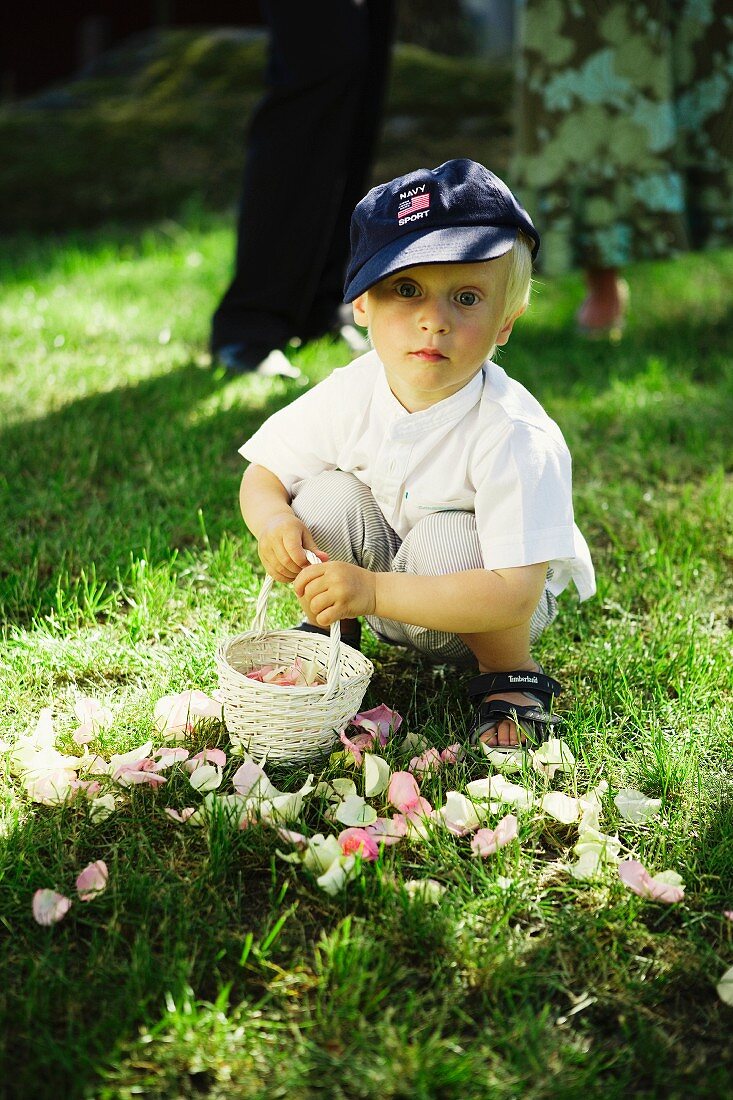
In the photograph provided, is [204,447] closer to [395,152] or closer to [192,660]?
[192,660]

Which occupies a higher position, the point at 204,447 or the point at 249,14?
the point at 249,14

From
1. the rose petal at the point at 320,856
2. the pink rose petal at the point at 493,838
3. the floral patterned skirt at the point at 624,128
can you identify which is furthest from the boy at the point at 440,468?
the floral patterned skirt at the point at 624,128

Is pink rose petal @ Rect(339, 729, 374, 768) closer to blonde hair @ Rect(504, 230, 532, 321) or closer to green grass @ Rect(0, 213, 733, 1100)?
green grass @ Rect(0, 213, 733, 1100)

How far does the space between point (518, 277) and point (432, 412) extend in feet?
0.80

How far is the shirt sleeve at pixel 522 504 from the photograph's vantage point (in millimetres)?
1646

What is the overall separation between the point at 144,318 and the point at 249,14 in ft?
17.7

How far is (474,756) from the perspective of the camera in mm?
1691

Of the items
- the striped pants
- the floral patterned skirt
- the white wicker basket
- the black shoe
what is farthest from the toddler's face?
the floral patterned skirt

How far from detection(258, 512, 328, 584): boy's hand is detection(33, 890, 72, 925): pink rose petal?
0.60 meters

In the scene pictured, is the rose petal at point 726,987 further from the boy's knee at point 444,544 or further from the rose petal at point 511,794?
the boy's knee at point 444,544

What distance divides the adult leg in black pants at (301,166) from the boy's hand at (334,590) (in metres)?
1.71

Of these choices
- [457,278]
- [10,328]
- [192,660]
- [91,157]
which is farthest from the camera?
[91,157]

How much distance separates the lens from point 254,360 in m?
3.32

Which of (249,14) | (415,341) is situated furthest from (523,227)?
(249,14)
